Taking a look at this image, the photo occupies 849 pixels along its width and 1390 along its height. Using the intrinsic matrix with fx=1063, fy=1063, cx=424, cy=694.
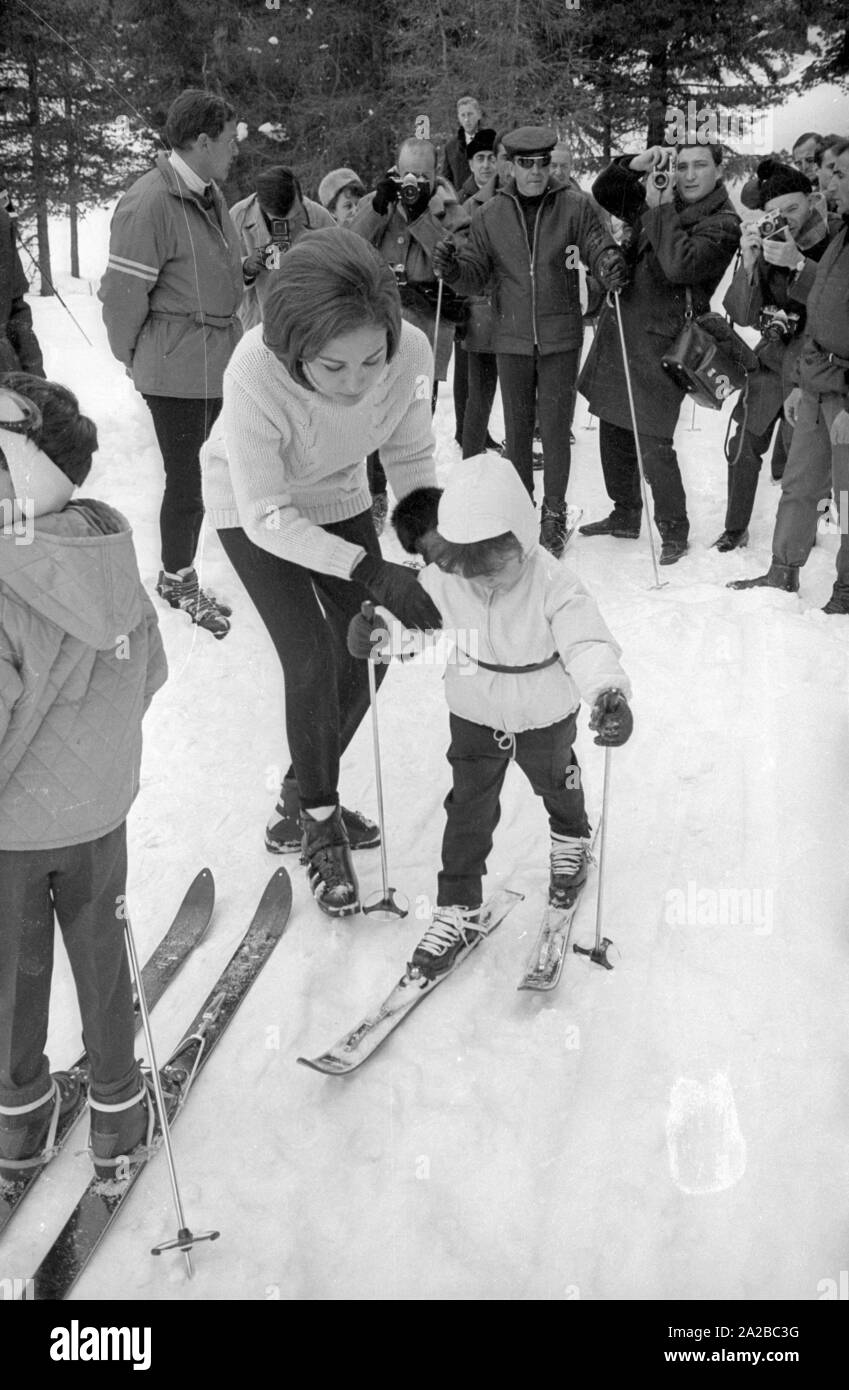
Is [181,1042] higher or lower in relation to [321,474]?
lower

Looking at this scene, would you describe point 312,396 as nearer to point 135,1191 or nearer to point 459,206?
point 135,1191

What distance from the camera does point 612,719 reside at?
8.97ft

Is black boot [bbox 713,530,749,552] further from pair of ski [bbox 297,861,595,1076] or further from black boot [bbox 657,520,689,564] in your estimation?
pair of ski [bbox 297,861,595,1076]

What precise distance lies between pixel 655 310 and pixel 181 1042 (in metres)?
4.60

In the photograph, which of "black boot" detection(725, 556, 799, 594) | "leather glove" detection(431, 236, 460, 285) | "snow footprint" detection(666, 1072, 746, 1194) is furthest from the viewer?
"leather glove" detection(431, 236, 460, 285)

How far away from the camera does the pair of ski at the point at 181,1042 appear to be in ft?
7.52

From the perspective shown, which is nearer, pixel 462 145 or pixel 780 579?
pixel 780 579

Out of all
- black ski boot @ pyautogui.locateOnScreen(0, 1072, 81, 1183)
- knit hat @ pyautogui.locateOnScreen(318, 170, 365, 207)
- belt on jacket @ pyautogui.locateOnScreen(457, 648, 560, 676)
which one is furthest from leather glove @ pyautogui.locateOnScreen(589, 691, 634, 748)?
knit hat @ pyautogui.locateOnScreen(318, 170, 365, 207)

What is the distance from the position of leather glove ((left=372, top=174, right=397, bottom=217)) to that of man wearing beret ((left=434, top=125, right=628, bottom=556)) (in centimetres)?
99

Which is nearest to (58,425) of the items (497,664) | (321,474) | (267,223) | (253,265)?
(321,474)

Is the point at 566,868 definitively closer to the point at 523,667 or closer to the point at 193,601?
the point at 523,667

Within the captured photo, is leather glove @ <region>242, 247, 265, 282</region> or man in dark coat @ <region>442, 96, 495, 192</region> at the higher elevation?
man in dark coat @ <region>442, 96, 495, 192</region>

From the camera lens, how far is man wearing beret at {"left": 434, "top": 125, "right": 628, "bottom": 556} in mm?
5660

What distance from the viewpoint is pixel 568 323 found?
19.0 feet
